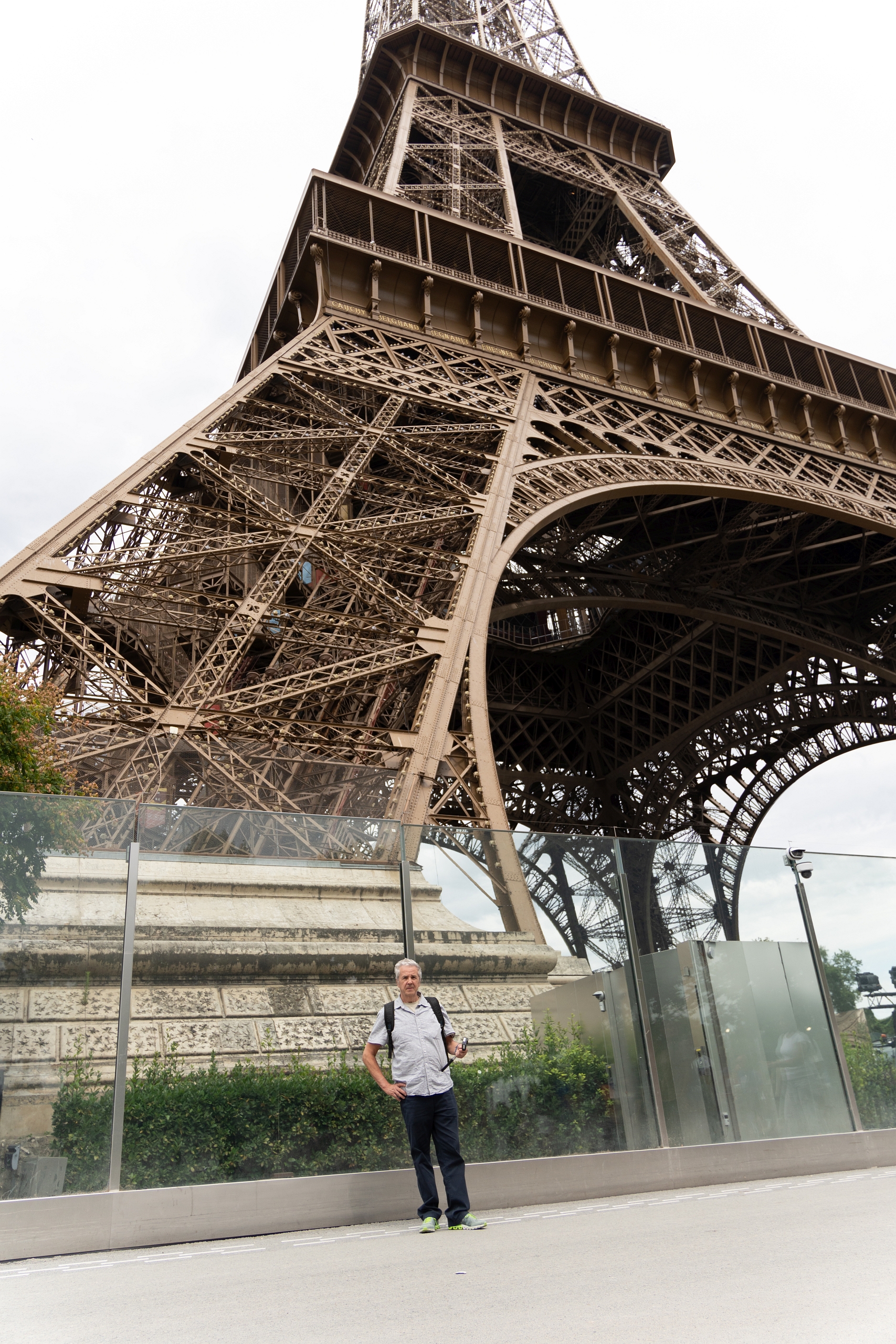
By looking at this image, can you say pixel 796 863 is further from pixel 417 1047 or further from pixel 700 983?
pixel 417 1047

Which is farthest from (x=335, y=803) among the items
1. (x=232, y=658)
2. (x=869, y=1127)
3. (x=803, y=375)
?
(x=803, y=375)

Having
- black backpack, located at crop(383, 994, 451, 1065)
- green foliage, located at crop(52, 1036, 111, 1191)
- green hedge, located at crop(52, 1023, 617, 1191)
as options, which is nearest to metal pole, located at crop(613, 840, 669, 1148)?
green hedge, located at crop(52, 1023, 617, 1191)

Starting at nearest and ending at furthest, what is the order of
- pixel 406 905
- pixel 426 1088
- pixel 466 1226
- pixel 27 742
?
pixel 466 1226 < pixel 426 1088 < pixel 406 905 < pixel 27 742

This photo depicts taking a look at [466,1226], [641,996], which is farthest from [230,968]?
[641,996]

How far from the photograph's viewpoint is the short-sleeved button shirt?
496cm

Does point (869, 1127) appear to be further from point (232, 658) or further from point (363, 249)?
point (363, 249)

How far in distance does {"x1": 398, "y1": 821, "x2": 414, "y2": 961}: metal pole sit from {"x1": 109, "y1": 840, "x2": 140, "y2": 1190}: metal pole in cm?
168

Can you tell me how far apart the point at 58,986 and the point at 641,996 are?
384 cm

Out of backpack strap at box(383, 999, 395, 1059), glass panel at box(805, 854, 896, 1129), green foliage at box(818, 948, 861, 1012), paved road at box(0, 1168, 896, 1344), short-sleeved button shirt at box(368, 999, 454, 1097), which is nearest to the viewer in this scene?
paved road at box(0, 1168, 896, 1344)

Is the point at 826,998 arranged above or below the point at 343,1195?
above

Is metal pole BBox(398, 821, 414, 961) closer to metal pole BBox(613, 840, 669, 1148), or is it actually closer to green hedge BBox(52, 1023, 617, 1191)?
green hedge BBox(52, 1023, 617, 1191)

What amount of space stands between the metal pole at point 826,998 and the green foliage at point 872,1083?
4 centimetres

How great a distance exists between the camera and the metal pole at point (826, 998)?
24.2 feet

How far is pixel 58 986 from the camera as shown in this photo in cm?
522
